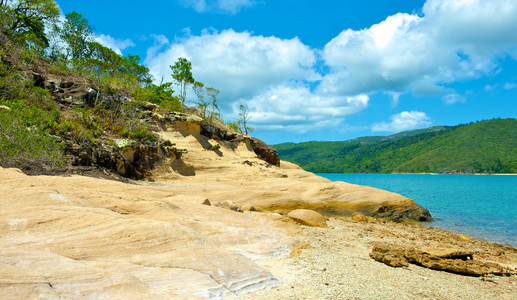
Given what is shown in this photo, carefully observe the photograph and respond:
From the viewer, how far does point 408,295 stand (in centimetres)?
684

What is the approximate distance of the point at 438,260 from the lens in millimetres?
9648

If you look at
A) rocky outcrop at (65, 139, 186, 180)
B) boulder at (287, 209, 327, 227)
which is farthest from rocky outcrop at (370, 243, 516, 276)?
rocky outcrop at (65, 139, 186, 180)

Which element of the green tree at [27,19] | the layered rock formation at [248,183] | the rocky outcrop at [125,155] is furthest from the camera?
the green tree at [27,19]

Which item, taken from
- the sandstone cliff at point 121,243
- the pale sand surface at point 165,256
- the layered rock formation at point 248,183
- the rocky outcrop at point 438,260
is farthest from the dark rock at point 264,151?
the rocky outcrop at point 438,260

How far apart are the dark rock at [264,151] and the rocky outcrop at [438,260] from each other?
3220 cm

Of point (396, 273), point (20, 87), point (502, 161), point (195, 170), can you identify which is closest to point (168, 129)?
point (195, 170)

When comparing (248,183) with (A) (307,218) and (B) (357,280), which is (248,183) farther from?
(B) (357,280)

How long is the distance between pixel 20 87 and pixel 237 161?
19.4 meters

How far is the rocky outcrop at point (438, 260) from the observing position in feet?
30.5

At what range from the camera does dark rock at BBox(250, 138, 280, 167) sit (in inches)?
1659

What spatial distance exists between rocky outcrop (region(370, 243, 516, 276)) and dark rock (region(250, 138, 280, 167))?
32200 millimetres

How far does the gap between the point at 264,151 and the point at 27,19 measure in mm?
31097

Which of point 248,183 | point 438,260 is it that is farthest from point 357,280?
point 248,183

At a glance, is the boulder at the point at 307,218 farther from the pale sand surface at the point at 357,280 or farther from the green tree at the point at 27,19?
the green tree at the point at 27,19
